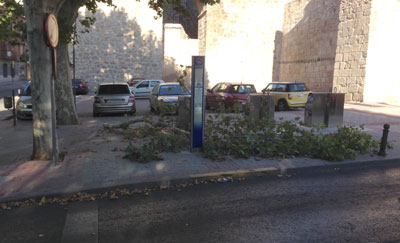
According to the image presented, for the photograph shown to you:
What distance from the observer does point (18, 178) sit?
215 inches

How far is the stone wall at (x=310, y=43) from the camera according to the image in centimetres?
2264

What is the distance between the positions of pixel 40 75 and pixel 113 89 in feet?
26.0

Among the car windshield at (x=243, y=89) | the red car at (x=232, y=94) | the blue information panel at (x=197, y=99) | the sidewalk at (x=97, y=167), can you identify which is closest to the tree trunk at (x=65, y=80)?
the sidewalk at (x=97, y=167)

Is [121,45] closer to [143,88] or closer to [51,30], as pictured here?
[143,88]

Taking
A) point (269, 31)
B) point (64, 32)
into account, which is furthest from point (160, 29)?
point (64, 32)

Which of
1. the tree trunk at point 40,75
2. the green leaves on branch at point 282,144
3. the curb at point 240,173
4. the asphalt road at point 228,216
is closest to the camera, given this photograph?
the asphalt road at point 228,216

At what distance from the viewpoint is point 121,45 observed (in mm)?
30375

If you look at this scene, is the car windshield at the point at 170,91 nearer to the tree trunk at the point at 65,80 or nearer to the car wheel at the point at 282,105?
the tree trunk at the point at 65,80

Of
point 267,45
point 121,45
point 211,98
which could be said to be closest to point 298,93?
point 211,98

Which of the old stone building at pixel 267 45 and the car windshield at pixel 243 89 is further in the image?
the old stone building at pixel 267 45

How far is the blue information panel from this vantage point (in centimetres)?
698

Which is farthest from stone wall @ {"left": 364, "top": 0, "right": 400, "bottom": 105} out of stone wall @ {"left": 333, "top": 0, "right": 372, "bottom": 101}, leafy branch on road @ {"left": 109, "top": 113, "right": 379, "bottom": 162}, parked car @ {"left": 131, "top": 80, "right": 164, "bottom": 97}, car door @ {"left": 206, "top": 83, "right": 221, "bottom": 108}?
parked car @ {"left": 131, "top": 80, "right": 164, "bottom": 97}

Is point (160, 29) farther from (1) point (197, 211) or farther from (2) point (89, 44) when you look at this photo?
(1) point (197, 211)

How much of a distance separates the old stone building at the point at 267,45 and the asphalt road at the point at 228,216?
538 inches
